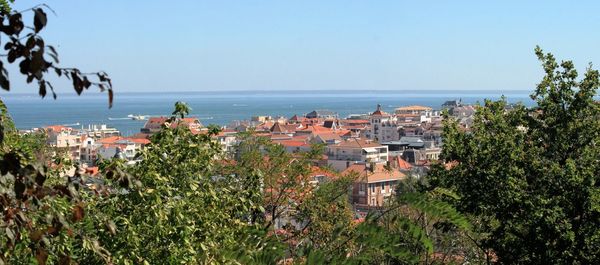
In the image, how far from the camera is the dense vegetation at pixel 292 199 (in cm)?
264

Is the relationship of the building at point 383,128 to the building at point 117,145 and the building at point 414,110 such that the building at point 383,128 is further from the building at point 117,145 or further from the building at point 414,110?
the building at point 117,145

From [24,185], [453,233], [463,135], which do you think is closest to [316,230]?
[453,233]

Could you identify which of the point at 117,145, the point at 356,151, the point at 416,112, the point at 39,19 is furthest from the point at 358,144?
the point at 39,19

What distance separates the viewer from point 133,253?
5527 millimetres

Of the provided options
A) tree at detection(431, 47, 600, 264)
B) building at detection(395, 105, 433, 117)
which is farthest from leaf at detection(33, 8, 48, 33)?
building at detection(395, 105, 433, 117)

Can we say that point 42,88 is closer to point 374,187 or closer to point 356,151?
point 374,187

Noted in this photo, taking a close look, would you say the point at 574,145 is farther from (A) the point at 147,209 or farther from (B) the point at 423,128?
(B) the point at 423,128

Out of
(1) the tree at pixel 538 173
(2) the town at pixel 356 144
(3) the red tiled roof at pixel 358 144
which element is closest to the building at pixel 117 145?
(2) the town at pixel 356 144

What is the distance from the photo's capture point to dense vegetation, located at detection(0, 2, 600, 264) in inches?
104

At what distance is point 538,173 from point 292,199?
5842 mm

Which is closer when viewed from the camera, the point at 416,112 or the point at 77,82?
the point at 77,82

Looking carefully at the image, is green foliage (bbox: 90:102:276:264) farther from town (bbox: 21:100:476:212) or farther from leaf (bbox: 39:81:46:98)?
town (bbox: 21:100:476:212)

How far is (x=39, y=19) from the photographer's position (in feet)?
6.88

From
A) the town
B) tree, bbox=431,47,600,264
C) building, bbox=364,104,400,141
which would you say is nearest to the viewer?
tree, bbox=431,47,600,264
